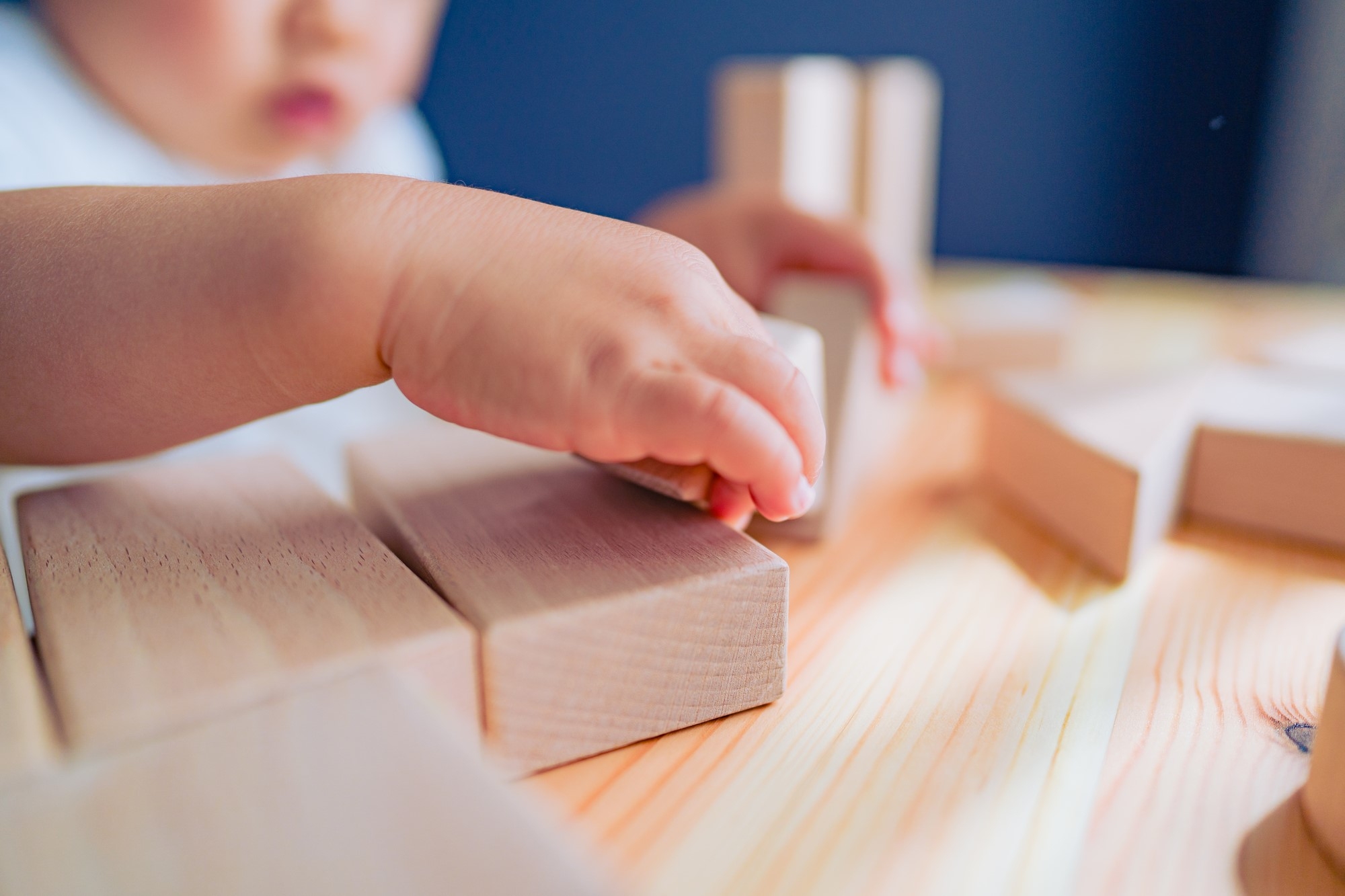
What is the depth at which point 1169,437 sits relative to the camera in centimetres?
43

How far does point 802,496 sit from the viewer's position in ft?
0.97

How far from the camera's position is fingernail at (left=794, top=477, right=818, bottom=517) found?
29 cm

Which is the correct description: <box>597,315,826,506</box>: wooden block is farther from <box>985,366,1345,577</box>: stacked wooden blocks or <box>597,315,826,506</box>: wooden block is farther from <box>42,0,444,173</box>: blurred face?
<box>42,0,444,173</box>: blurred face

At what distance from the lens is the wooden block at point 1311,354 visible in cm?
58

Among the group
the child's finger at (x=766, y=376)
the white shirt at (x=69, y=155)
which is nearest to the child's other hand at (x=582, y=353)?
the child's finger at (x=766, y=376)

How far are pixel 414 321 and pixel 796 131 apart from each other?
67cm

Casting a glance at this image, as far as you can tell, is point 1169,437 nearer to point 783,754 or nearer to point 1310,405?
point 1310,405

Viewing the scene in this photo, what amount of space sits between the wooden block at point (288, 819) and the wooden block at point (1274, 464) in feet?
1.37

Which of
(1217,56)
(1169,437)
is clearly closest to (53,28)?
(1169,437)

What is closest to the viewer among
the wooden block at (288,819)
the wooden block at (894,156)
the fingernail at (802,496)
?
the wooden block at (288,819)

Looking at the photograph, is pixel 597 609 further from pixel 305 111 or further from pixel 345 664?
pixel 305 111

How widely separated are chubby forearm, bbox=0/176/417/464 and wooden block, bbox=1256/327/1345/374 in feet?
1.83

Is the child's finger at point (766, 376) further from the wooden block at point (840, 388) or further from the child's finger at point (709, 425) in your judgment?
the wooden block at point (840, 388)

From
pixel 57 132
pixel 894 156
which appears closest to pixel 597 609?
pixel 57 132
